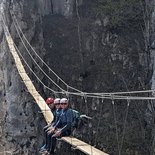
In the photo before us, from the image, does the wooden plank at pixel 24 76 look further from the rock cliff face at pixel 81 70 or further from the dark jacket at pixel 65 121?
the dark jacket at pixel 65 121

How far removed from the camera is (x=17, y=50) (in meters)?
12.4

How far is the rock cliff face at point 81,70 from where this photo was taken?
36.9 ft

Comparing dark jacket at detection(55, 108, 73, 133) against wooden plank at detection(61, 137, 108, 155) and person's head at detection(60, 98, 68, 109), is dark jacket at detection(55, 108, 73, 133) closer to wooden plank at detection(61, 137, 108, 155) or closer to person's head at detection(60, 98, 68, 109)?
person's head at detection(60, 98, 68, 109)

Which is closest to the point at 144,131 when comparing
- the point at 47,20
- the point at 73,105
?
the point at 73,105

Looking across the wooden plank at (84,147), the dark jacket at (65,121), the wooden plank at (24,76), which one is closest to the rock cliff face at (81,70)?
the wooden plank at (24,76)

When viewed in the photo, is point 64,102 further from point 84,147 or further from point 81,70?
point 81,70

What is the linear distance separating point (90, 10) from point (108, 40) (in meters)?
1.80

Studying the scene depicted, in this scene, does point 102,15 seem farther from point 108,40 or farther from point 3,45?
point 3,45

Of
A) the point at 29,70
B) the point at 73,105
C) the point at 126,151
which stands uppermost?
the point at 29,70

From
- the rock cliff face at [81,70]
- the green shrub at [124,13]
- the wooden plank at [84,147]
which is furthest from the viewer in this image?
the green shrub at [124,13]

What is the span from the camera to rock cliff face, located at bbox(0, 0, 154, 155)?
1123 centimetres

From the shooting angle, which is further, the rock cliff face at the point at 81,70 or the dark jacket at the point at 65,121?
the rock cliff face at the point at 81,70

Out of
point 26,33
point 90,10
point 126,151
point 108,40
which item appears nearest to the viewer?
point 126,151

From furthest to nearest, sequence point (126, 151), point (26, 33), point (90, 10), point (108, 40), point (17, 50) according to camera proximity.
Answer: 1. point (90, 10)
2. point (108, 40)
3. point (26, 33)
4. point (17, 50)
5. point (126, 151)
